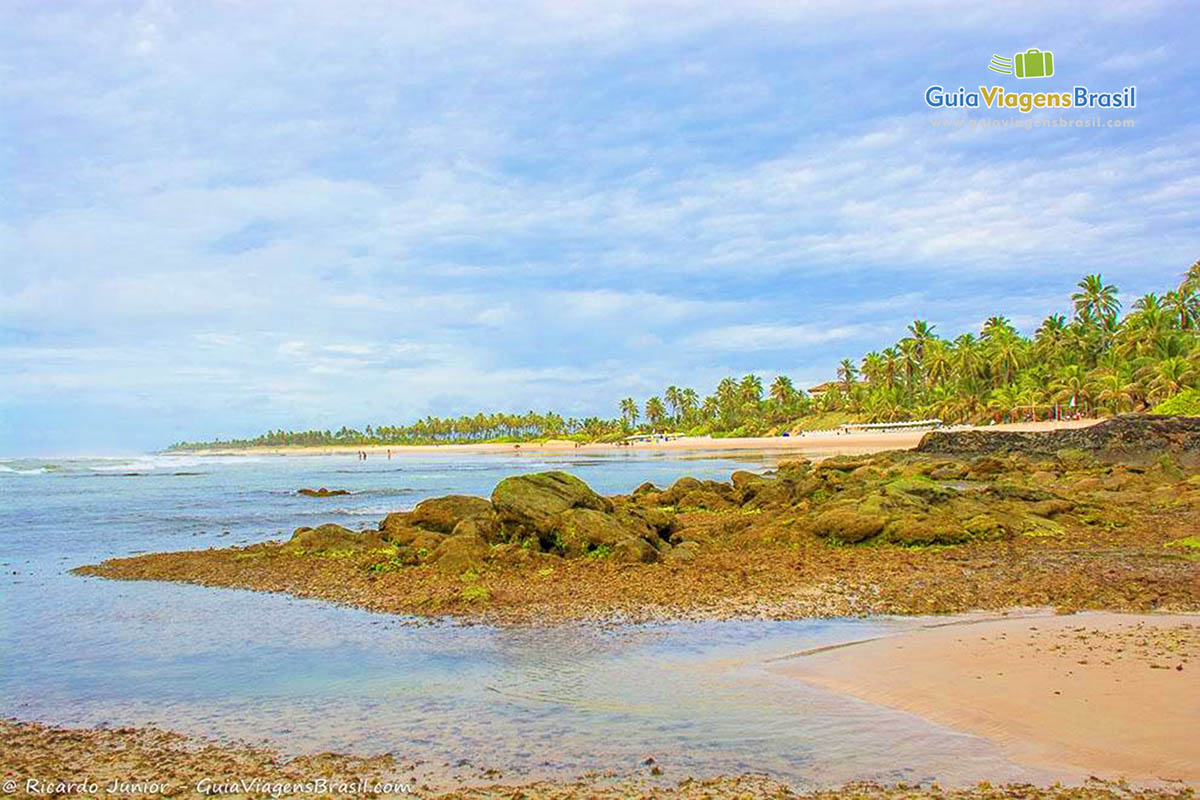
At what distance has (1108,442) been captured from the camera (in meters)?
45.2

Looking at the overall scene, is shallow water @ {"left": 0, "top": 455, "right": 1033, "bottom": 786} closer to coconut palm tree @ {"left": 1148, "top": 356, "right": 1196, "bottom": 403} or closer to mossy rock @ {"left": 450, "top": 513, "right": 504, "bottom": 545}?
mossy rock @ {"left": 450, "top": 513, "right": 504, "bottom": 545}

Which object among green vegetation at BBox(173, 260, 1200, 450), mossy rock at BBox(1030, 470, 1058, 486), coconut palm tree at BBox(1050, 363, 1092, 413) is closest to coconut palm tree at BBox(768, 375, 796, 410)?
green vegetation at BBox(173, 260, 1200, 450)

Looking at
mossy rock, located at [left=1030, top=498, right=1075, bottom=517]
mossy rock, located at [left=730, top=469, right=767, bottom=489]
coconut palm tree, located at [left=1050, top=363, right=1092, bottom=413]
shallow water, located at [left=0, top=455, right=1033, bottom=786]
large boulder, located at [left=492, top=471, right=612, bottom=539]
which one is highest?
coconut palm tree, located at [left=1050, top=363, right=1092, bottom=413]

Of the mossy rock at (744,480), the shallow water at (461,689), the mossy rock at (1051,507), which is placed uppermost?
the mossy rock at (744,480)

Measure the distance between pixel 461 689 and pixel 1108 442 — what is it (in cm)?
4621

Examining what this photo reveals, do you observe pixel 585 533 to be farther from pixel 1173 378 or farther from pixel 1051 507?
pixel 1173 378

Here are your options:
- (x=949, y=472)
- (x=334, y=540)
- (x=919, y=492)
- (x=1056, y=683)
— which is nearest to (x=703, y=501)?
(x=919, y=492)

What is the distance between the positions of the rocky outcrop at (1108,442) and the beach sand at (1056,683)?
1307 inches

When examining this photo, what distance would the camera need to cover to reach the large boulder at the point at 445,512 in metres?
21.8

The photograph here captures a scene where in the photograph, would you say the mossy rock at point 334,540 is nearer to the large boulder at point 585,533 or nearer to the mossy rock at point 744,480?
the large boulder at point 585,533

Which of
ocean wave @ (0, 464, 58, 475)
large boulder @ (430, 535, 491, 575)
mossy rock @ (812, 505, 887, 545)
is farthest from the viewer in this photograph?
ocean wave @ (0, 464, 58, 475)

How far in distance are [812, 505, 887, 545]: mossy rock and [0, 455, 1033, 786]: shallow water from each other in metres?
7.19

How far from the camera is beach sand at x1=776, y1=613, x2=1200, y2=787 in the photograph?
6.80m

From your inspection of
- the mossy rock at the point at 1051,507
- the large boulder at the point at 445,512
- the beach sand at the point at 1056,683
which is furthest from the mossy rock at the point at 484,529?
the mossy rock at the point at 1051,507
